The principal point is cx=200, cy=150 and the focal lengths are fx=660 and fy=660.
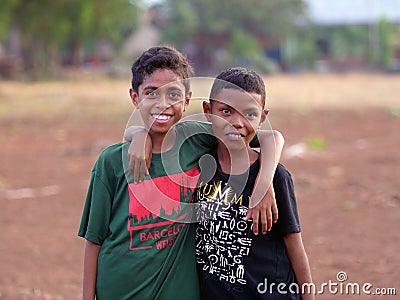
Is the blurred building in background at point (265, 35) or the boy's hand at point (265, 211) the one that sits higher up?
the blurred building in background at point (265, 35)

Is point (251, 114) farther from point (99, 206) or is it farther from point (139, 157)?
point (99, 206)

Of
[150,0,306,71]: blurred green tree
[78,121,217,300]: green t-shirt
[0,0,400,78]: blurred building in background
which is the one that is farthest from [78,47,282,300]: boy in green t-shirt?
Answer: [150,0,306,71]: blurred green tree

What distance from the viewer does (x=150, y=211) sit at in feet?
6.61

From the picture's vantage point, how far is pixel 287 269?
207cm

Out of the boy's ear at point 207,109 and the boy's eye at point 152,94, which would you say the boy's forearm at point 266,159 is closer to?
the boy's ear at point 207,109

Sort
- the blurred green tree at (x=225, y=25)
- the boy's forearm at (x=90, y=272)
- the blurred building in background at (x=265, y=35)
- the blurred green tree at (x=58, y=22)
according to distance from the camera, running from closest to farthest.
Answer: the boy's forearm at (x=90, y=272), the blurred green tree at (x=58, y=22), the blurred building in background at (x=265, y=35), the blurred green tree at (x=225, y=25)

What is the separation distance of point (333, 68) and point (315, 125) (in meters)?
22.0

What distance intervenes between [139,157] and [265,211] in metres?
0.41

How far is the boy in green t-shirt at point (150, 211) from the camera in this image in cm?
201

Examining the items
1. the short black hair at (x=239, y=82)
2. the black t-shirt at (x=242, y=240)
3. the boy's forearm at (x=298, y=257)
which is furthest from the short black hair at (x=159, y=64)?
the boy's forearm at (x=298, y=257)

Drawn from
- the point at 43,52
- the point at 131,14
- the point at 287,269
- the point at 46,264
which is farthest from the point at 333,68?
the point at 287,269

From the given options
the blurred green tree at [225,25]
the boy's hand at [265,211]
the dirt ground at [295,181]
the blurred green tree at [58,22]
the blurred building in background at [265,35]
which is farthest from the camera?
the blurred green tree at [225,25]

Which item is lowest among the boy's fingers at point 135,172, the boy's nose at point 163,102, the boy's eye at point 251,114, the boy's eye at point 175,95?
the boy's fingers at point 135,172

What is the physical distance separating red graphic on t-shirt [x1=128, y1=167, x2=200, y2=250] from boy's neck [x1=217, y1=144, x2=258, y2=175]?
0.44 ft
